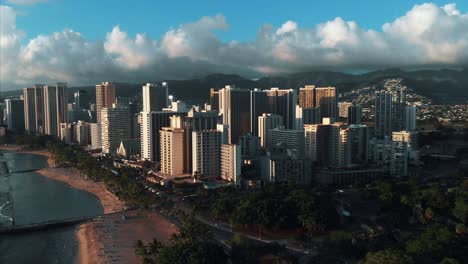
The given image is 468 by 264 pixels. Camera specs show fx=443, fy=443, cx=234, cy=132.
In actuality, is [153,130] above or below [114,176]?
above

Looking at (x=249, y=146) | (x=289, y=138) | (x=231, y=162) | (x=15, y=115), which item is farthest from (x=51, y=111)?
(x=231, y=162)

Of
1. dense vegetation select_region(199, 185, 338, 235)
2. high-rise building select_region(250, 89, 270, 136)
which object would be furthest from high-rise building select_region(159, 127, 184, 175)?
high-rise building select_region(250, 89, 270, 136)

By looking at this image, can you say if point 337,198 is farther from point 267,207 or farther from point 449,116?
point 449,116

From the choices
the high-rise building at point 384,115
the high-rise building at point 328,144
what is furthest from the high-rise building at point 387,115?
the high-rise building at point 328,144

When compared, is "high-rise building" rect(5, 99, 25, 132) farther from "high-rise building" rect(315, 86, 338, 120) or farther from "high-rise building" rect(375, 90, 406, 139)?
"high-rise building" rect(375, 90, 406, 139)

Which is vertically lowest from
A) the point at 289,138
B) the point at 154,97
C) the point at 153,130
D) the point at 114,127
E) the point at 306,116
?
the point at 289,138

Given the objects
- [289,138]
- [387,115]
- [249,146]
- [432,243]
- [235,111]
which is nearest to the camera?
[432,243]

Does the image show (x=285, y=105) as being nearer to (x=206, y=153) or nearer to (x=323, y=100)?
(x=323, y=100)

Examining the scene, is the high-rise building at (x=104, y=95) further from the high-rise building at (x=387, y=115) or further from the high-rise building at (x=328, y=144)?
the high-rise building at (x=387, y=115)
